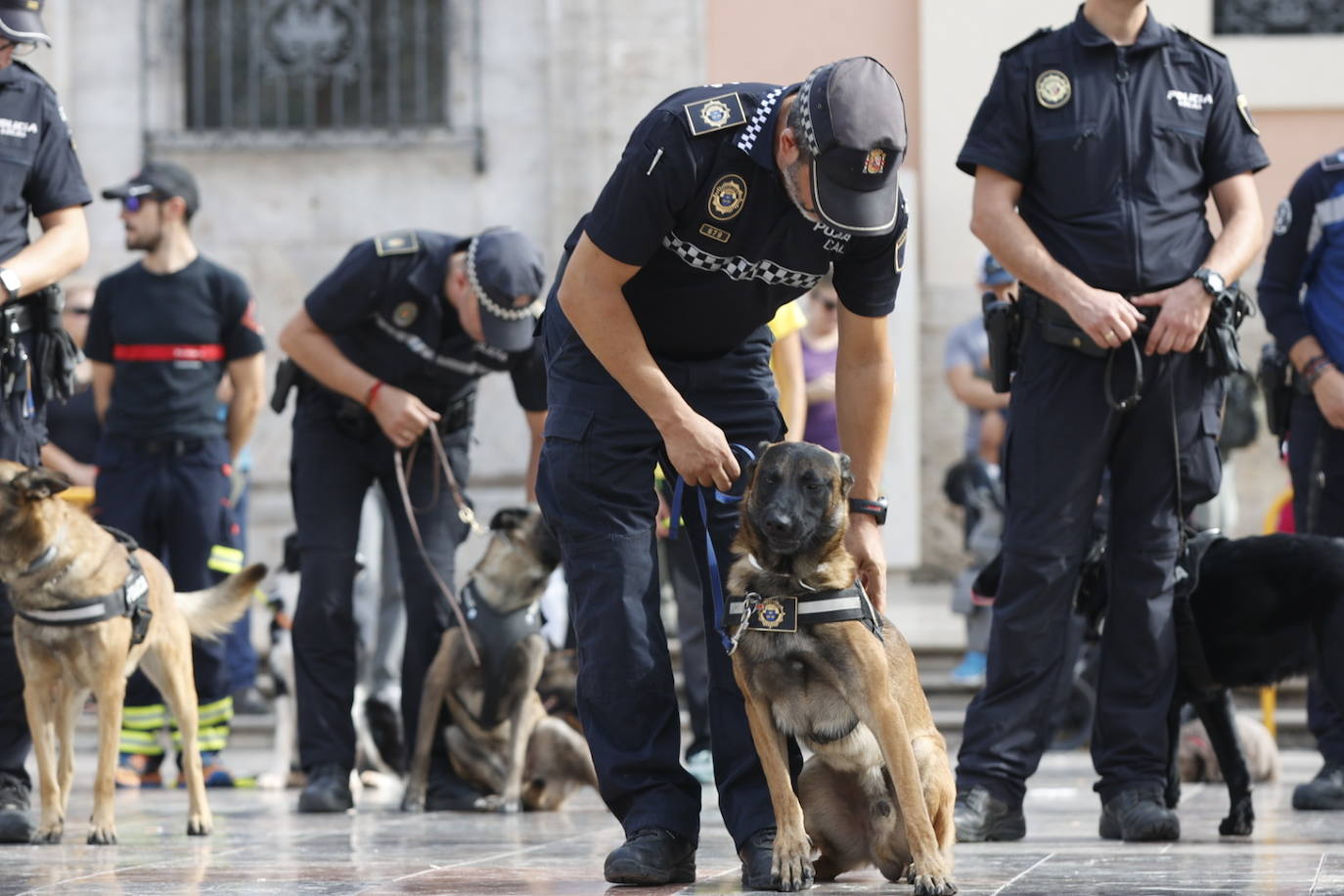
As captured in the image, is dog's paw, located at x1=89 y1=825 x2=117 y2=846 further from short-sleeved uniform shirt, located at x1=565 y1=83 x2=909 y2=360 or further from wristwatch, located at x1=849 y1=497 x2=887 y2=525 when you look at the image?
wristwatch, located at x1=849 y1=497 x2=887 y2=525

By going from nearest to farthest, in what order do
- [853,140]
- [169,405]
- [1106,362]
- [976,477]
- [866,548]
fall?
[853,140], [866,548], [1106,362], [169,405], [976,477]

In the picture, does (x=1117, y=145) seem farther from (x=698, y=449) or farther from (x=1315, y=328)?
(x=698, y=449)

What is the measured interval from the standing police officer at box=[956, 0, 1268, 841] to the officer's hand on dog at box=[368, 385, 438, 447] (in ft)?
6.69

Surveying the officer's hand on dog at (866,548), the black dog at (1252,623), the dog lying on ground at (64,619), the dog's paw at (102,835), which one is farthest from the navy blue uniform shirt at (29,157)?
the black dog at (1252,623)

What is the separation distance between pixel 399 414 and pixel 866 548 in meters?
2.55

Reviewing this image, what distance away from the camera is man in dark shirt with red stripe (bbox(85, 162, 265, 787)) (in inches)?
306

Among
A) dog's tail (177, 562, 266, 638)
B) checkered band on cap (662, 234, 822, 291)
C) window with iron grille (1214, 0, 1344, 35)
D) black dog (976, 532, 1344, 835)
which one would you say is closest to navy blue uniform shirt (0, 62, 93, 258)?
dog's tail (177, 562, 266, 638)

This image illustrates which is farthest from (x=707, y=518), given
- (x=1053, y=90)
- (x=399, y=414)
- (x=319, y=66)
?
(x=319, y=66)

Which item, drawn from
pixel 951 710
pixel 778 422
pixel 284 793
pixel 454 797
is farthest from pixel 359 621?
pixel 778 422

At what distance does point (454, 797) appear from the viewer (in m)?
6.91

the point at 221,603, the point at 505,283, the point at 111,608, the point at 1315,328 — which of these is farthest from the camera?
the point at 1315,328

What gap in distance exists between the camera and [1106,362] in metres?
5.38

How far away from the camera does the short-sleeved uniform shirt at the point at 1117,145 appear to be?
212 inches

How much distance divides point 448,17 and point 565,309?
8.67 m
